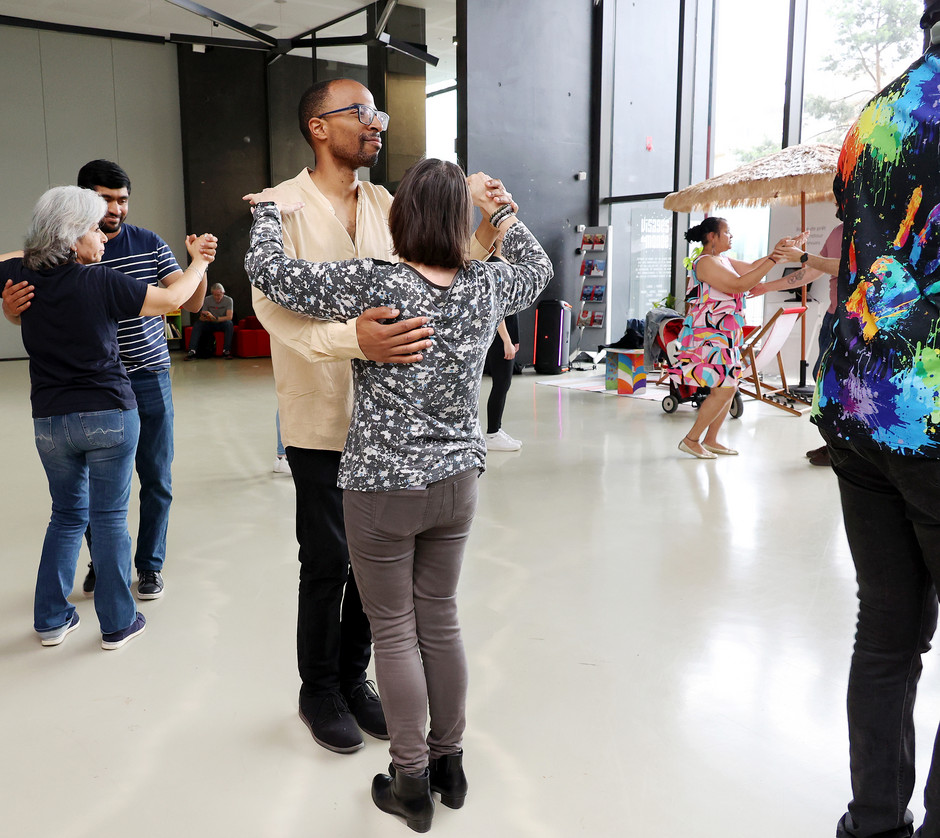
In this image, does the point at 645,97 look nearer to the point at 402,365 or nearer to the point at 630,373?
the point at 630,373

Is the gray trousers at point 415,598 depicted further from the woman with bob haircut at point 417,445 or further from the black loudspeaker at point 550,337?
the black loudspeaker at point 550,337

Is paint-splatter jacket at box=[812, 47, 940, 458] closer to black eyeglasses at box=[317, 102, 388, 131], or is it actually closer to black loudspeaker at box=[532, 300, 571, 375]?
black eyeglasses at box=[317, 102, 388, 131]

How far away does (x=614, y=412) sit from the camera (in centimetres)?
741

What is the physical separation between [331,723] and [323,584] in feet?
1.22

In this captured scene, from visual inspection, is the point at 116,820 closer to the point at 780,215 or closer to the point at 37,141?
the point at 780,215

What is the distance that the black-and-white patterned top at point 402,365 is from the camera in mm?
1636

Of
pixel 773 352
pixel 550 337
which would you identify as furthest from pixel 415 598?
pixel 550 337

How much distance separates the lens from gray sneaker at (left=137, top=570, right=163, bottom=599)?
10.3 feet

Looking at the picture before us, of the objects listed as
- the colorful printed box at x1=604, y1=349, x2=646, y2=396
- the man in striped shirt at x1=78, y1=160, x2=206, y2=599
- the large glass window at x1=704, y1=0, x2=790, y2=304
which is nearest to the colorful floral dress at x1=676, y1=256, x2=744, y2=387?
the colorful printed box at x1=604, y1=349, x2=646, y2=396

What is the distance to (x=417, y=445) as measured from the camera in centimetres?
168

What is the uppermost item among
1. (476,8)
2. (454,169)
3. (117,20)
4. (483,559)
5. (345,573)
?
(117,20)

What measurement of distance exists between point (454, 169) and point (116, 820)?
161 centimetres

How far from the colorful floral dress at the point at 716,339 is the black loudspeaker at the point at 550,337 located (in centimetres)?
492

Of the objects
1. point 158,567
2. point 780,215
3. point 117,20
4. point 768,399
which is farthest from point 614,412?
point 117,20
